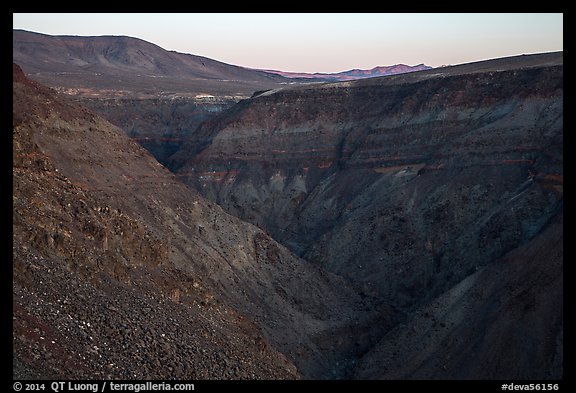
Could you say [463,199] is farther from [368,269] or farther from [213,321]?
[213,321]

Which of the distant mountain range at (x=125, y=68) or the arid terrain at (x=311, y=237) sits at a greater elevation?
the distant mountain range at (x=125, y=68)

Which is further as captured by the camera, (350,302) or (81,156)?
(350,302)

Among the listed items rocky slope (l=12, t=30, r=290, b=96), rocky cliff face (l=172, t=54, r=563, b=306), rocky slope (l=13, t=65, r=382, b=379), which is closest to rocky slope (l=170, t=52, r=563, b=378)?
rocky cliff face (l=172, t=54, r=563, b=306)

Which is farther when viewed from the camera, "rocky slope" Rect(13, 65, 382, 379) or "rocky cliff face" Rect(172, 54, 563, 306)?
"rocky cliff face" Rect(172, 54, 563, 306)

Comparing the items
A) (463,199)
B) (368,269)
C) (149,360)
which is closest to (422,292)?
(368,269)

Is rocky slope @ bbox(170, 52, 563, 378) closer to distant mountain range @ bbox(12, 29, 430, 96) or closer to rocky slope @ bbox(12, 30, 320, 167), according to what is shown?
rocky slope @ bbox(12, 30, 320, 167)

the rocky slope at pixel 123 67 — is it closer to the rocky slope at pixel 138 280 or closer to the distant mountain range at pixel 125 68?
the distant mountain range at pixel 125 68

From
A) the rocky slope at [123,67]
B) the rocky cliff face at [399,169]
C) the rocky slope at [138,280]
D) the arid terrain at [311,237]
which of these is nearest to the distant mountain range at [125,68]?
the rocky slope at [123,67]
